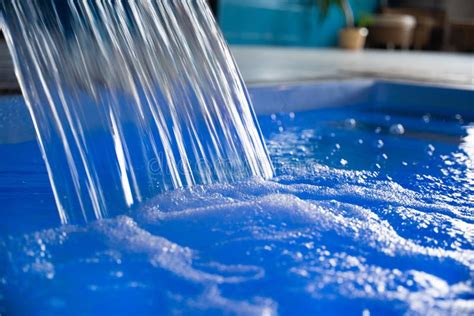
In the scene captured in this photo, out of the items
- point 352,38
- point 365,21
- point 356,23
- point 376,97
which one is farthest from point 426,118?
point 356,23

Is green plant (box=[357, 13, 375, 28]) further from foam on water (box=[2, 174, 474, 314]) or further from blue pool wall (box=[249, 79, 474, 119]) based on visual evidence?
foam on water (box=[2, 174, 474, 314])

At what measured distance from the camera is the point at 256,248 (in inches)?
39.9

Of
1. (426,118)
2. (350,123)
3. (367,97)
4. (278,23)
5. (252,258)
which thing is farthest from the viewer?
(278,23)

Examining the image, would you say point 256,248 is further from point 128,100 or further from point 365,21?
point 365,21

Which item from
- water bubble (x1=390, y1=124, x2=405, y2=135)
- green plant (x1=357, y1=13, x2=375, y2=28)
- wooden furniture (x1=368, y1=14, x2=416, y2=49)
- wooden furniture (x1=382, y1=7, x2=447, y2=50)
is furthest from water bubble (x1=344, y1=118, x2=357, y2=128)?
wooden furniture (x1=382, y1=7, x2=447, y2=50)

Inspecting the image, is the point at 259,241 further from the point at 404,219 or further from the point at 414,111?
the point at 414,111

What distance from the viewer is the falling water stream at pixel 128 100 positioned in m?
1.22

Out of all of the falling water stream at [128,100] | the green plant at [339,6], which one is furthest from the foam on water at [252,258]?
the green plant at [339,6]

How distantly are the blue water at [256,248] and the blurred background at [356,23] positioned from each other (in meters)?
4.35

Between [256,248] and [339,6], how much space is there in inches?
239

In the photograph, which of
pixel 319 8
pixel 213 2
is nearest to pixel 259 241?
pixel 213 2

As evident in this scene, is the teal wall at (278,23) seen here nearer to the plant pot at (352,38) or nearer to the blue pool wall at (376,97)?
the plant pot at (352,38)

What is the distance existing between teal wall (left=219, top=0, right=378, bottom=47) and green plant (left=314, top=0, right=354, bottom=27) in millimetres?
89

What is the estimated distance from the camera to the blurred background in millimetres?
5703
